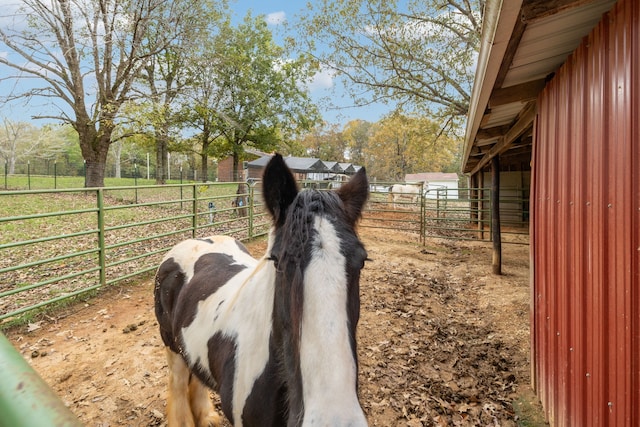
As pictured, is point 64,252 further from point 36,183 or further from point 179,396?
point 36,183

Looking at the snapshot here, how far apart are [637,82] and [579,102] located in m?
0.61

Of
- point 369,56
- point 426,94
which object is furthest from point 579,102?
point 369,56

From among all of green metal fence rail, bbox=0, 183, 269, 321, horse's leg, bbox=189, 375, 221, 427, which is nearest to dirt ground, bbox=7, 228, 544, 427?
horse's leg, bbox=189, 375, 221, 427

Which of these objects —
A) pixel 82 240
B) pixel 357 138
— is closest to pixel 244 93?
pixel 82 240

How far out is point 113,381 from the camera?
2998mm

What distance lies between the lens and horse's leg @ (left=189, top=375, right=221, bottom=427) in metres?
2.48

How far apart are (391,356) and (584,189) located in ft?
8.05

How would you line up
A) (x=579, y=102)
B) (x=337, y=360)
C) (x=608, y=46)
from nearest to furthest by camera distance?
1. (x=337, y=360)
2. (x=608, y=46)
3. (x=579, y=102)

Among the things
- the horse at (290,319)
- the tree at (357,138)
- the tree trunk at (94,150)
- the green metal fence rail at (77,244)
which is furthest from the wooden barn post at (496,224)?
the tree at (357,138)

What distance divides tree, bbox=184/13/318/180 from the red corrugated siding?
1268cm

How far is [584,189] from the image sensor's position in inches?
72.6

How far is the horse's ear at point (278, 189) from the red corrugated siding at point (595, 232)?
144cm

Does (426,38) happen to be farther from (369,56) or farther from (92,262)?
(92,262)

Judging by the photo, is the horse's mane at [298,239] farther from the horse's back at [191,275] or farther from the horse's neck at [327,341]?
the horse's back at [191,275]
